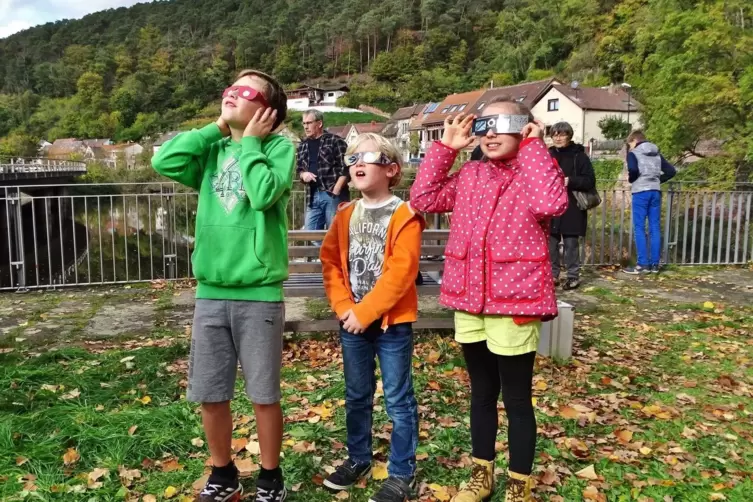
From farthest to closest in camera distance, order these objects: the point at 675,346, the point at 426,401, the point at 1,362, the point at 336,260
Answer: the point at 675,346, the point at 1,362, the point at 426,401, the point at 336,260

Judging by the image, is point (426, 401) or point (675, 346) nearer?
point (426, 401)

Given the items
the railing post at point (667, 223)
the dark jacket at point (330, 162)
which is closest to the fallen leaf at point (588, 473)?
the dark jacket at point (330, 162)

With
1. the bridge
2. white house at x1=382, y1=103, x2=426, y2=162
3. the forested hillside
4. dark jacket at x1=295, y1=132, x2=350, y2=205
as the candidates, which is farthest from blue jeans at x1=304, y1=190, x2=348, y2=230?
white house at x1=382, y1=103, x2=426, y2=162

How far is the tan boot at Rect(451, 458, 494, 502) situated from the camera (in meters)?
2.66

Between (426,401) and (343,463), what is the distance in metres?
1.09

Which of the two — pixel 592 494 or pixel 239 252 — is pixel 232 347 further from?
pixel 592 494

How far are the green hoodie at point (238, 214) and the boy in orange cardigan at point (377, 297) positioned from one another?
0.34 metres

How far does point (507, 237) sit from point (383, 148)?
68cm

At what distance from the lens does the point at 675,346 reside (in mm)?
5258

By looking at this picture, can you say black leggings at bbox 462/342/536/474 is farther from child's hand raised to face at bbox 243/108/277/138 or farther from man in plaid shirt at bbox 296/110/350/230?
man in plaid shirt at bbox 296/110/350/230

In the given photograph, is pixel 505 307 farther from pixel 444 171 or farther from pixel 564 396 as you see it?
pixel 564 396

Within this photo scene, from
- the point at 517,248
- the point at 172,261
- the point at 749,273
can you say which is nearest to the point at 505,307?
the point at 517,248

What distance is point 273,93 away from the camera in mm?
2523

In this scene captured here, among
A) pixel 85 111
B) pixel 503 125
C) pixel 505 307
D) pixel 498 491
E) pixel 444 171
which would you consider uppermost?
pixel 85 111
